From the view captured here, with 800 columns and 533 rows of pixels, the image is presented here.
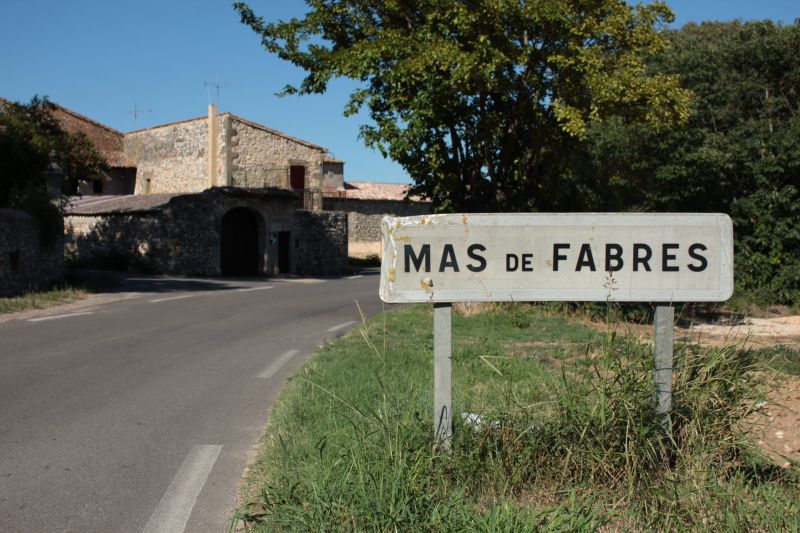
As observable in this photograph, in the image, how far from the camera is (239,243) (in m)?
33.8

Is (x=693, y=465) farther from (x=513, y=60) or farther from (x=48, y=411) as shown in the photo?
(x=513, y=60)

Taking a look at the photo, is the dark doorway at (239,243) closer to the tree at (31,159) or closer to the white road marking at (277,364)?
the tree at (31,159)

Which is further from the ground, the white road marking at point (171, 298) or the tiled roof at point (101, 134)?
the tiled roof at point (101, 134)

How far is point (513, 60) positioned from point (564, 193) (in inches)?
197

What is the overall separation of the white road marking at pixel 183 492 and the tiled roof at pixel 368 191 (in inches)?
1756

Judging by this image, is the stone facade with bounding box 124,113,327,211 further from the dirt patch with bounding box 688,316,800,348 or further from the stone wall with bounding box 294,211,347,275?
the dirt patch with bounding box 688,316,800,348

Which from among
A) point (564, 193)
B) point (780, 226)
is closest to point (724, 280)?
point (564, 193)

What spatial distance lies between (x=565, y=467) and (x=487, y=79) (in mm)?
10801

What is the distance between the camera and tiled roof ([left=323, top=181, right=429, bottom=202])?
5184cm

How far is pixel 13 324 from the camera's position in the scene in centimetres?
1362

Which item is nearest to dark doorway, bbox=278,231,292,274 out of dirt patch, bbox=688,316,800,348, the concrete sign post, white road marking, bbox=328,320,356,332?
white road marking, bbox=328,320,356,332

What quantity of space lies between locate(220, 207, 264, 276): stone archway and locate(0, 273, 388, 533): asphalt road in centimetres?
1798

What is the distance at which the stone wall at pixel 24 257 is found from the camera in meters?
18.8

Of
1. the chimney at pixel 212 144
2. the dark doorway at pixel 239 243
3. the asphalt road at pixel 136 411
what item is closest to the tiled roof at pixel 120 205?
the dark doorway at pixel 239 243
